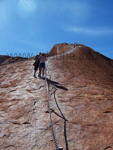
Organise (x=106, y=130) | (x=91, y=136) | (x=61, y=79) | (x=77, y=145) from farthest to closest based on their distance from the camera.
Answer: (x=61, y=79), (x=106, y=130), (x=91, y=136), (x=77, y=145)

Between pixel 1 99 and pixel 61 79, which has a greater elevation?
pixel 61 79

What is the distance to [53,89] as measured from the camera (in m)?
5.79

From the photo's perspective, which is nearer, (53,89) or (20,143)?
(20,143)

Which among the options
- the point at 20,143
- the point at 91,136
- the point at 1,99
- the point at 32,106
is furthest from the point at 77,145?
the point at 1,99

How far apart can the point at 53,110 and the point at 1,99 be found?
→ 239cm

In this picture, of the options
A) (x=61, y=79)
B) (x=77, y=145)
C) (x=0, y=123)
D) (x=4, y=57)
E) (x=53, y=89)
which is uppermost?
(x=4, y=57)

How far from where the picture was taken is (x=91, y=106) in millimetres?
4559

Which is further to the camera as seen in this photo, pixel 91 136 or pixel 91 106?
pixel 91 106

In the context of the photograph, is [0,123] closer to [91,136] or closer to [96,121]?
[91,136]

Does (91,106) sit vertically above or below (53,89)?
below

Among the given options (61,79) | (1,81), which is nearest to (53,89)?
(61,79)

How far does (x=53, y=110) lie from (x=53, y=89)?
1580 millimetres

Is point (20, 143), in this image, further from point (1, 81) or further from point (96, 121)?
point (1, 81)

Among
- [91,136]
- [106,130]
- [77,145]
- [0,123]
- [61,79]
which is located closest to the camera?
[77,145]
